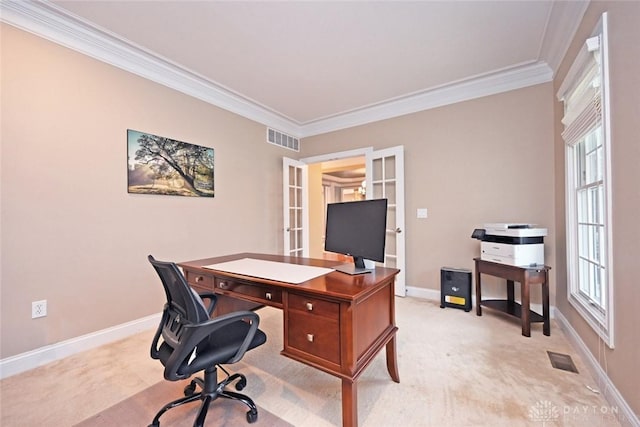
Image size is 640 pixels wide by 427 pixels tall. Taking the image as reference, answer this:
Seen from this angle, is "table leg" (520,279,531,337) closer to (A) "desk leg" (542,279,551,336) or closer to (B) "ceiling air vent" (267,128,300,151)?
(A) "desk leg" (542,279,551,336)

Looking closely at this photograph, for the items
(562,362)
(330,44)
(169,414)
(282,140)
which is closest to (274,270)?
(169,414)

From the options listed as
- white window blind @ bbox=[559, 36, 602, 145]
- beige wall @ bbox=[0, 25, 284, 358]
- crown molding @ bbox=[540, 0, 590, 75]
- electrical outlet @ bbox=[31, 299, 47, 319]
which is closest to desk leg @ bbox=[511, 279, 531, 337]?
white window blind @ bbox=[559, 36, 602, 145]

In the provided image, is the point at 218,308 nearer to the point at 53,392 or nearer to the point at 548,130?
the point at 53,392

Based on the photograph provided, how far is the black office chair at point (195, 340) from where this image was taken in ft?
3.77

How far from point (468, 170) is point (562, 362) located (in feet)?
6.94

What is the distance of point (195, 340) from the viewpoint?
3.79ft

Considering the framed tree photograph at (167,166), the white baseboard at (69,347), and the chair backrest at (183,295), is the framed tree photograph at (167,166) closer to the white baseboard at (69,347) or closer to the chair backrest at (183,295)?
the white baseboard at (69,347)

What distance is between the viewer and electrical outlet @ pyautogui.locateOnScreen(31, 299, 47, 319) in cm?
196

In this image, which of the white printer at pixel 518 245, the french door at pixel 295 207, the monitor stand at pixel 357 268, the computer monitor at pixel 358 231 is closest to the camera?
the computer monitor at pixel 358 231

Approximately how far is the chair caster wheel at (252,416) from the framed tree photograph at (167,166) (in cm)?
226

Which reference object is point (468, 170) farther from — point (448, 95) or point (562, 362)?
point (562, 362)

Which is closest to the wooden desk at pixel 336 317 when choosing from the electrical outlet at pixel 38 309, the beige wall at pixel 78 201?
the beige wall at pixel 78 201

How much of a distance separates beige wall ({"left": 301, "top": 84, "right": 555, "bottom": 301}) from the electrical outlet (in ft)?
12.4

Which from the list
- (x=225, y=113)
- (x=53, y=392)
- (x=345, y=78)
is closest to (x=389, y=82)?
(x=345, y=78)
